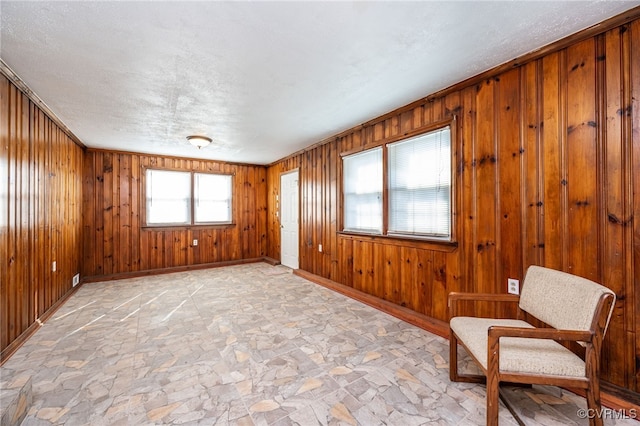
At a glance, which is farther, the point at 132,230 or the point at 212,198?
the point at 212,198

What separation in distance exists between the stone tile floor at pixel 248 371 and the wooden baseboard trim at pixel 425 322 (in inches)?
3.8

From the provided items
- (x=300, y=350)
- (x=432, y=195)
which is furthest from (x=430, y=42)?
(x=300, y=350)

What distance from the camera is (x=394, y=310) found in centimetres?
312

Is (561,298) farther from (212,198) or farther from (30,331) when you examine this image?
(212,198)

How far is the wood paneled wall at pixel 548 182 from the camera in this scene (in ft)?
5.53

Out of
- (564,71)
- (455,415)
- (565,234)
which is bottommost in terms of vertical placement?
(455,415)

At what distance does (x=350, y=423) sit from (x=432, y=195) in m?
2.19

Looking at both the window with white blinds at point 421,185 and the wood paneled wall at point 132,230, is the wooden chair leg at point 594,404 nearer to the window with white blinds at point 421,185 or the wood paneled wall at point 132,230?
the window with white blinds at point 421,185

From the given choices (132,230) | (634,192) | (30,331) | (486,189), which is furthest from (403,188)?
(132,230)

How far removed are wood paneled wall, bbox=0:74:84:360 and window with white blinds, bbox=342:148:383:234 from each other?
356 cm

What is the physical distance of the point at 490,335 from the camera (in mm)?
1417

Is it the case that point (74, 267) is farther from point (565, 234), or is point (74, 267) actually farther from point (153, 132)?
point (565, 234)

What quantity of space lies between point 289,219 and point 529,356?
4718 millimetres

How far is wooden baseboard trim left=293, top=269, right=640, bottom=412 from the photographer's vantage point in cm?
163
